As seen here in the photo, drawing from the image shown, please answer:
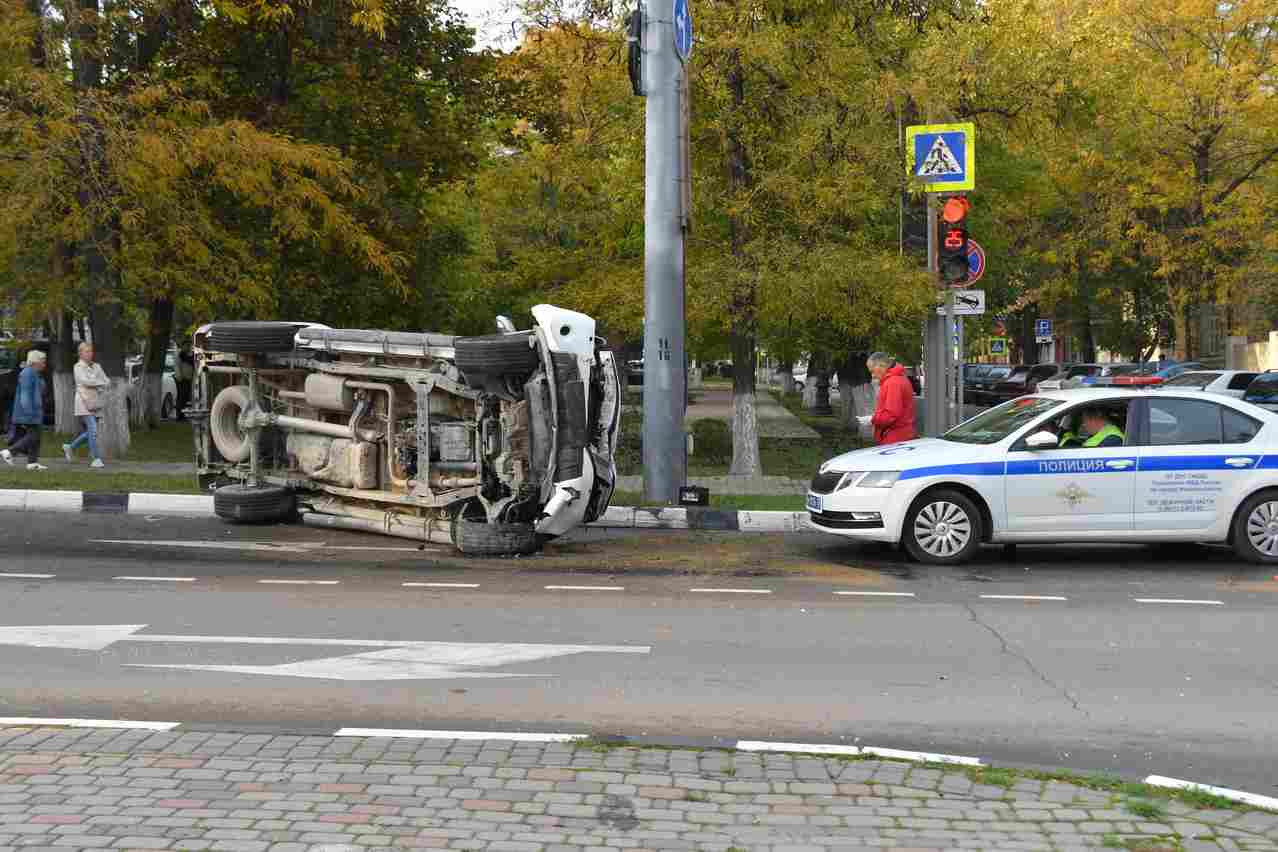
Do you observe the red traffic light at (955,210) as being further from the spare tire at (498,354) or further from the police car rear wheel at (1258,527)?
the spare tire at (498,354)

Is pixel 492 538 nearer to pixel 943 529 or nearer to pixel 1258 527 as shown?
pixel 943 529

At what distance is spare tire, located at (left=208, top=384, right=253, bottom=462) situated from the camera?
13461 millimetres

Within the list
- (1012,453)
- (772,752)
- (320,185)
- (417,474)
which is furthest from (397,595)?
(320,185)

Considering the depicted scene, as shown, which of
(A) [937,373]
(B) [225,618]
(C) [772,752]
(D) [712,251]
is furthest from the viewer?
(D) [712,251]

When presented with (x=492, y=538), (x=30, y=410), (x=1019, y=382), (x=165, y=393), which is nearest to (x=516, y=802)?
(x=492, y=538)

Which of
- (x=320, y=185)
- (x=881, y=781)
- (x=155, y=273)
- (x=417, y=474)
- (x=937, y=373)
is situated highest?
(x=320, y=185)

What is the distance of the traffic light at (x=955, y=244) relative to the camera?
52.3ft

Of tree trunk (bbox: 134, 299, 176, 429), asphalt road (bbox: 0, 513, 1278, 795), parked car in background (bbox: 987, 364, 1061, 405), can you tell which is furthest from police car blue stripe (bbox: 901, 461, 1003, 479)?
parked car in background (bbox: 987, 364, 1061, 405)

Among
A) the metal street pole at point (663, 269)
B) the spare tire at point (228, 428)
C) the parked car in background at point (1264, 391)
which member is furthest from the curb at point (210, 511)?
the parked car in background at point (1264, 391)

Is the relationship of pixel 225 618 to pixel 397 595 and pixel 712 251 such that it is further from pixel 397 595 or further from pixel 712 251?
pixel 712 251

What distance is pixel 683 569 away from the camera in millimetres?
11242

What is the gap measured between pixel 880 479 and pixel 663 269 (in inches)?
175

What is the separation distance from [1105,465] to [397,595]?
611 cm

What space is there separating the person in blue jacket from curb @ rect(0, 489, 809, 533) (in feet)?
9.24
